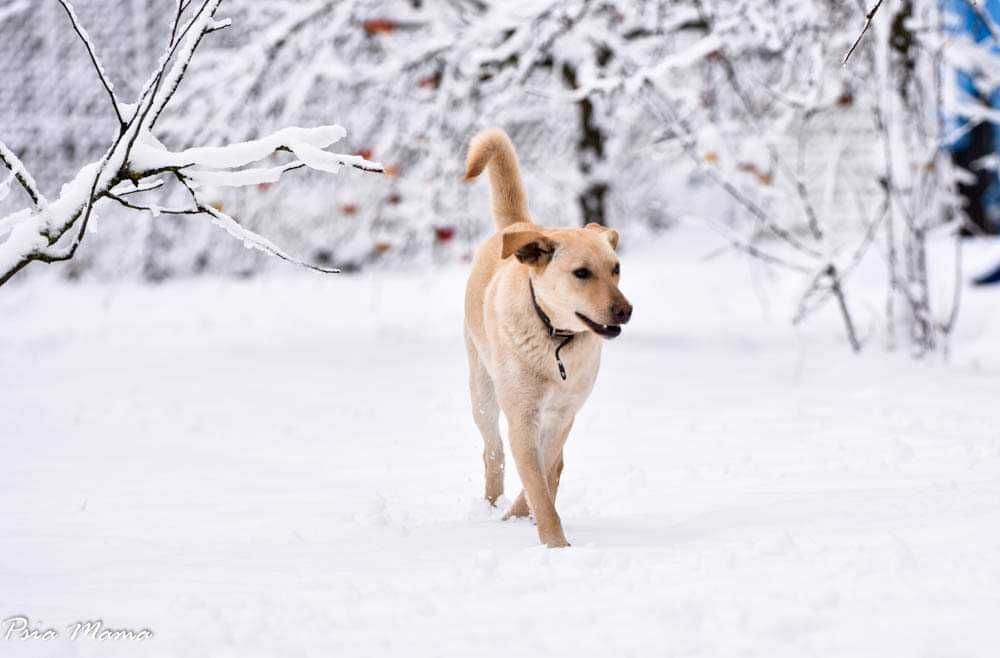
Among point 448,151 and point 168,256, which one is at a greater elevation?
point 448,151

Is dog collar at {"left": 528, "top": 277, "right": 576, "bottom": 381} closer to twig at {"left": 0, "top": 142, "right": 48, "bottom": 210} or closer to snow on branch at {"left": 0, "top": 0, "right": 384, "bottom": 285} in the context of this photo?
snow on branch at {"left": 0, "top": 0, "right": 384, "bottom": 285}

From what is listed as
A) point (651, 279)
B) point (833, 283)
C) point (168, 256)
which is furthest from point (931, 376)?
point (168, 256)

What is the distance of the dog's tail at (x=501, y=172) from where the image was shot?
3.82 metres

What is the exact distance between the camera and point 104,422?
5660 millimetres

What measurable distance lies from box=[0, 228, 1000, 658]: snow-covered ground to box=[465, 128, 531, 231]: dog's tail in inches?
42.5

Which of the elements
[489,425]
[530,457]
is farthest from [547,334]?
[489,425]

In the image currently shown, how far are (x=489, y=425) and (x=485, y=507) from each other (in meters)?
0.29

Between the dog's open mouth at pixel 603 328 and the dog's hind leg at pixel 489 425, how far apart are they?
2.53 feet

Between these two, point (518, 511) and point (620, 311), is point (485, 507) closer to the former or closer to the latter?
point (518, 511)

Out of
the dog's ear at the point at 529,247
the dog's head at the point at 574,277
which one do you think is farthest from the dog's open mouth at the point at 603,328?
the dog's ear at the point at 529,247

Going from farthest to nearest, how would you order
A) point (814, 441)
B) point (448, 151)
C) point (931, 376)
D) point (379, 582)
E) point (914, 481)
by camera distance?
point (448, 151) → point (931, 376) → point (814, 441) → point (914, 481) → point (379, 582)

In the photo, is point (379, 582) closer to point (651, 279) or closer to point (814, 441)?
point (814, 441)

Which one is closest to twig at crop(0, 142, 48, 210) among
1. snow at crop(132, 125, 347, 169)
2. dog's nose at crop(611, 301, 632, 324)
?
snow at crop(132, 125, 347, 169)

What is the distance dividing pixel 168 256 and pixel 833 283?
31.1ft
